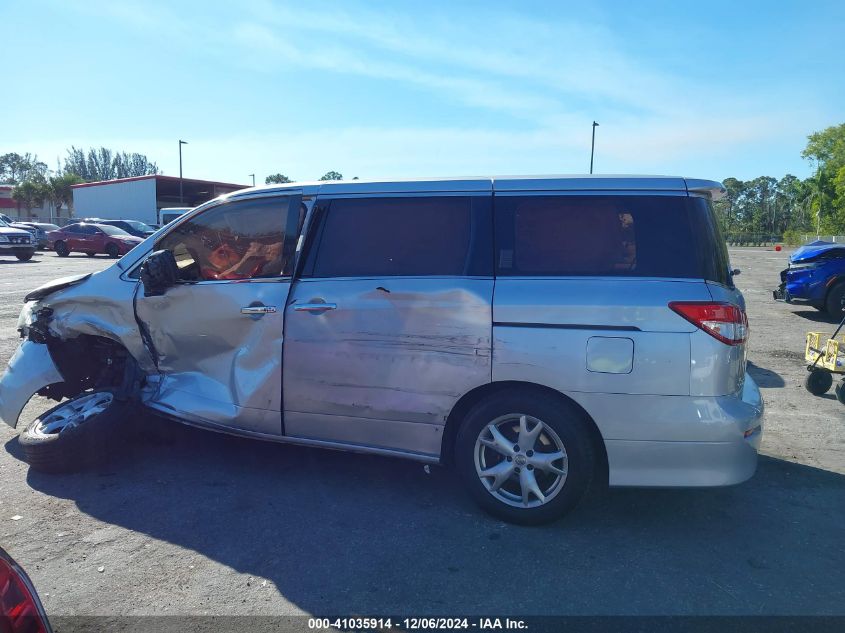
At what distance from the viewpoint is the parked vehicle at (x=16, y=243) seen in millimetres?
24375

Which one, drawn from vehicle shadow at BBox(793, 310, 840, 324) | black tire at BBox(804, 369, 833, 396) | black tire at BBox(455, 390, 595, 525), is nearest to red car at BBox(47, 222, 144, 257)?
vehicle shadow at BBox(793, 310, 840, 324)

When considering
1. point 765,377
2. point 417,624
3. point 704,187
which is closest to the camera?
point 417,624

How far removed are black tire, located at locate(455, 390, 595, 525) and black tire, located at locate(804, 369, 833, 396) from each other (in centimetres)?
445

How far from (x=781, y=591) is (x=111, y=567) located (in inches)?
135

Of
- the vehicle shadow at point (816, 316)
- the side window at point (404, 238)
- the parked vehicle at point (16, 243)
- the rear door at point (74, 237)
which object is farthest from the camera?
the rear door at point (74, 237)

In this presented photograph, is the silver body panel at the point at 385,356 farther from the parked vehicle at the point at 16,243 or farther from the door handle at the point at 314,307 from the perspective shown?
the parked vehicle at the point at 16,243

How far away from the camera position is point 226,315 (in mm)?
4430

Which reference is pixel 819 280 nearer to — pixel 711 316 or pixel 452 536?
pixel 711 316

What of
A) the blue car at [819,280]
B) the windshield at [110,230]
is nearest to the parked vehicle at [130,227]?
the windshield at [110,230]

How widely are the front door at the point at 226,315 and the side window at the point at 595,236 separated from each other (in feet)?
4.98

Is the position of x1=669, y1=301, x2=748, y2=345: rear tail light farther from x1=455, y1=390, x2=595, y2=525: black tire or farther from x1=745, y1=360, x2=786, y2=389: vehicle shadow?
x1=745, y1=360, x2=786, y2=389: vehicle shadow

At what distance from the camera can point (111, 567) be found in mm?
3379

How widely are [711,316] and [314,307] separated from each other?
7.72ft

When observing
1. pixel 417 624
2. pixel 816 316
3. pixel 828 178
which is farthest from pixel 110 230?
pixel 828 178
